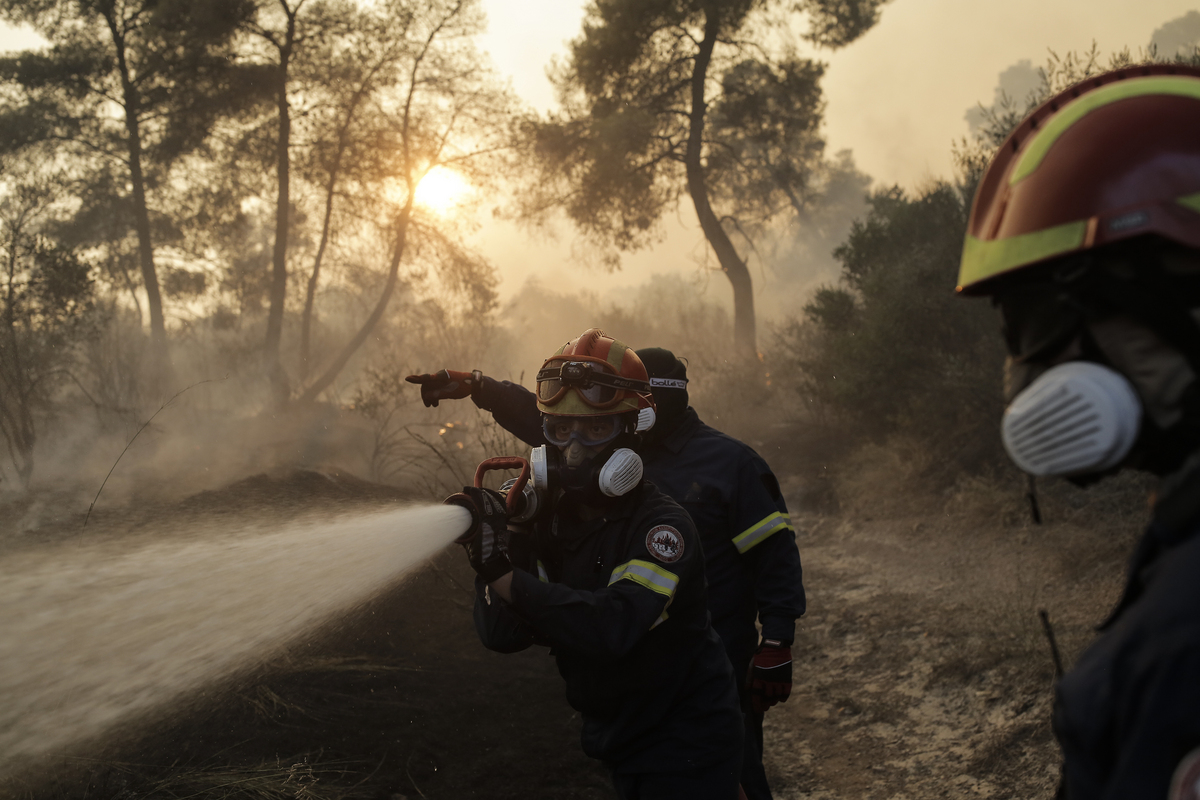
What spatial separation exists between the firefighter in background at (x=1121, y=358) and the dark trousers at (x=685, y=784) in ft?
4.94

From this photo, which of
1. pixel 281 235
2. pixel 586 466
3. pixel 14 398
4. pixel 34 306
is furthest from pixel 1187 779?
pixel 281 235

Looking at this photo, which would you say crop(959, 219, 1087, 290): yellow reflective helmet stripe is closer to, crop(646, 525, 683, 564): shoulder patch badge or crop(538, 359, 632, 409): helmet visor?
crop(646, 525, 683, 564): shoulder patch badge

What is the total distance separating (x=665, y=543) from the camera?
238 centimetres

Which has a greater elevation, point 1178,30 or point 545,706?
point 1178,30

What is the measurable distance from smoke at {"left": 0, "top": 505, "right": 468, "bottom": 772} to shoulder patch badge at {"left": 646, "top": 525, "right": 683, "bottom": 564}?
979mm

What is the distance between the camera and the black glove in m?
2.18

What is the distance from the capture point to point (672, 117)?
19.6m

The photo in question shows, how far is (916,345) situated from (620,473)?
8914 millimetres

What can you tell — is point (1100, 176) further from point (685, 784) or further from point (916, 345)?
point (916, 345)

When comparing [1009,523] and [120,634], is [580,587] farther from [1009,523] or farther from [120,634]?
[1009,523]

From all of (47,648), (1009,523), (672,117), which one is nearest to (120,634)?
(47,648)

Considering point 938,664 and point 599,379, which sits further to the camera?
point 938,664

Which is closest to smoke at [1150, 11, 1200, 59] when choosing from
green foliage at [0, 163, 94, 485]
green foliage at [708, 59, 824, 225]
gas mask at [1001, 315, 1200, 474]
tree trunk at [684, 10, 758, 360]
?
green foliage at [708, 59, 824, 225]

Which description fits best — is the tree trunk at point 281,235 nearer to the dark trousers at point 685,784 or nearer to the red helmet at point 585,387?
the red helmet at point 585,387
